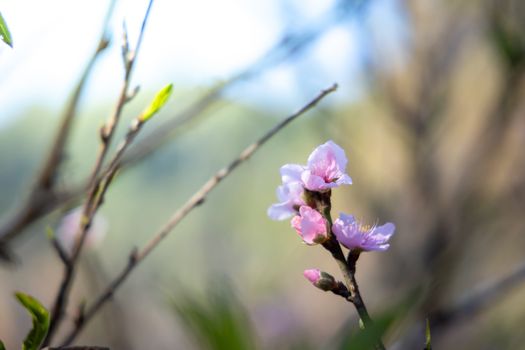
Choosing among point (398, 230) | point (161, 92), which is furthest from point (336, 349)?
point (398, 230)

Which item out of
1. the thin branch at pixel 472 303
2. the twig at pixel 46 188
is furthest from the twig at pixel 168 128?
the thin branch at pixel 472 303

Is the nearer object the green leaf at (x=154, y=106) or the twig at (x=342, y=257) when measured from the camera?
the twig at (x=342, y=257)

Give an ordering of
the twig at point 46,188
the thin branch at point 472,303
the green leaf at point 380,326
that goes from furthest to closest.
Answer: the thin branch at point 472,303 → the twig at point 46,188 → the green leaf at point 380,326

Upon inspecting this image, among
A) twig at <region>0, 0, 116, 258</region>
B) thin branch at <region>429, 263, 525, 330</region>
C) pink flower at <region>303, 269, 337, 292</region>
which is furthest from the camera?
thin branch at <region>429, 263, 525, 330</region>

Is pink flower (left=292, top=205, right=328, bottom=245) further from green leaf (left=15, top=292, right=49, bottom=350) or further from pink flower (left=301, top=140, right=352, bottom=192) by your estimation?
green leaf (left=15, top=292, right=49, bottom=350)

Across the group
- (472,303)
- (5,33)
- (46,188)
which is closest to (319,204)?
(5,33)

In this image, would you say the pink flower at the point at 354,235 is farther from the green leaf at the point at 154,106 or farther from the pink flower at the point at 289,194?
the green leaf at the point at 154,106

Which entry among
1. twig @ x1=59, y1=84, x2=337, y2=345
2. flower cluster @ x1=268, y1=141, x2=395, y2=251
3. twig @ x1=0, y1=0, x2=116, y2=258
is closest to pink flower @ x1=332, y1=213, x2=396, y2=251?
flower cluster @ x1=268, y1=141, x2=395, y2=251
